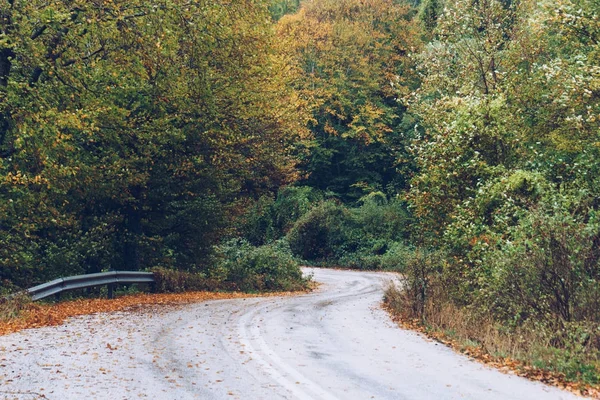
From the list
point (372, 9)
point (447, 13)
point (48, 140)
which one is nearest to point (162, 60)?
point (48, 140)

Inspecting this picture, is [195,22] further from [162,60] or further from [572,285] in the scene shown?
[572,285]

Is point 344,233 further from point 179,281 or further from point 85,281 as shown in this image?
point 85,281

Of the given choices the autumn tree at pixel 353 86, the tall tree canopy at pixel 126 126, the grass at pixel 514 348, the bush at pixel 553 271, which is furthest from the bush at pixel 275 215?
the bush at pixel 553 271

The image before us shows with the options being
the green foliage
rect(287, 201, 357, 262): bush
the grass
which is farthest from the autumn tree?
the grass

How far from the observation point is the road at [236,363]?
6.58 metres

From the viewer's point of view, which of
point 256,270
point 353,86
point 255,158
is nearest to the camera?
point 255,158

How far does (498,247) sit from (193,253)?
1177 cm

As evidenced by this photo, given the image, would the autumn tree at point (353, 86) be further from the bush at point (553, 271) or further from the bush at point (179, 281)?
the bush at point (553, 271)

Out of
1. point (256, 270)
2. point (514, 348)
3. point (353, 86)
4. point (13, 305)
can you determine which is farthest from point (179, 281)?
point (353, 86)

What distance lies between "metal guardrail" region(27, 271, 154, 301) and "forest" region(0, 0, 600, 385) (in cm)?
150

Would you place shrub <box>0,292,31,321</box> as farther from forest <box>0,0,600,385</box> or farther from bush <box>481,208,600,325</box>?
bush <box>481,208,600,325</box>

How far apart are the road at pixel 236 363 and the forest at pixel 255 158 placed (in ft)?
4.34

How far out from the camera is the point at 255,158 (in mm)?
24094

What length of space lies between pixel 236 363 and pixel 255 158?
54.4 feet
